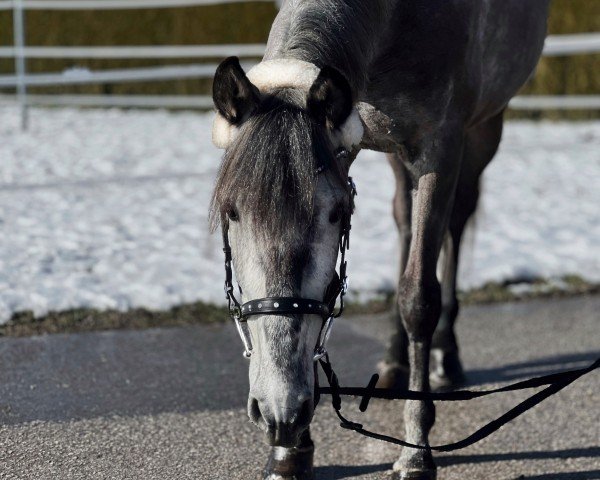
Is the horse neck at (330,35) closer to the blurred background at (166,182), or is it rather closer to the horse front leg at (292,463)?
the horse front leg at (292,463)

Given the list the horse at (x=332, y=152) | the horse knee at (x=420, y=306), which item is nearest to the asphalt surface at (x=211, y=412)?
the horse at (x=332, y=152)

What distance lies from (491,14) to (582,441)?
184 centimetres

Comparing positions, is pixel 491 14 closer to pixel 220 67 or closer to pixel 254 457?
pixel 220 67

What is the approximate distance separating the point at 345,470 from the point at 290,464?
0.28 m

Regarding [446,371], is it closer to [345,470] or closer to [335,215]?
[345,470]

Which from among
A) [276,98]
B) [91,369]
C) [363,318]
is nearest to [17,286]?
[91,369]

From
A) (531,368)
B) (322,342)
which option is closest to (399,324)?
(531,368)

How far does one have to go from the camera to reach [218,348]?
14.8 feet

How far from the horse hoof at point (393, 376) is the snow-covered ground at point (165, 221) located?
1219 millimetres

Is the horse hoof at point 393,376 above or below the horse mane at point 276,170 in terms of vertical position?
below

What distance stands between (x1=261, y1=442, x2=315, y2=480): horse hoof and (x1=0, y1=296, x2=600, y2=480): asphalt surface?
0.33 feet

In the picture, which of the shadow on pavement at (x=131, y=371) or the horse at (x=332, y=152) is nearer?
the horse at (x=332, y=152)

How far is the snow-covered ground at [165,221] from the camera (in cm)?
516

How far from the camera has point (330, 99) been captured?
2.48 m
